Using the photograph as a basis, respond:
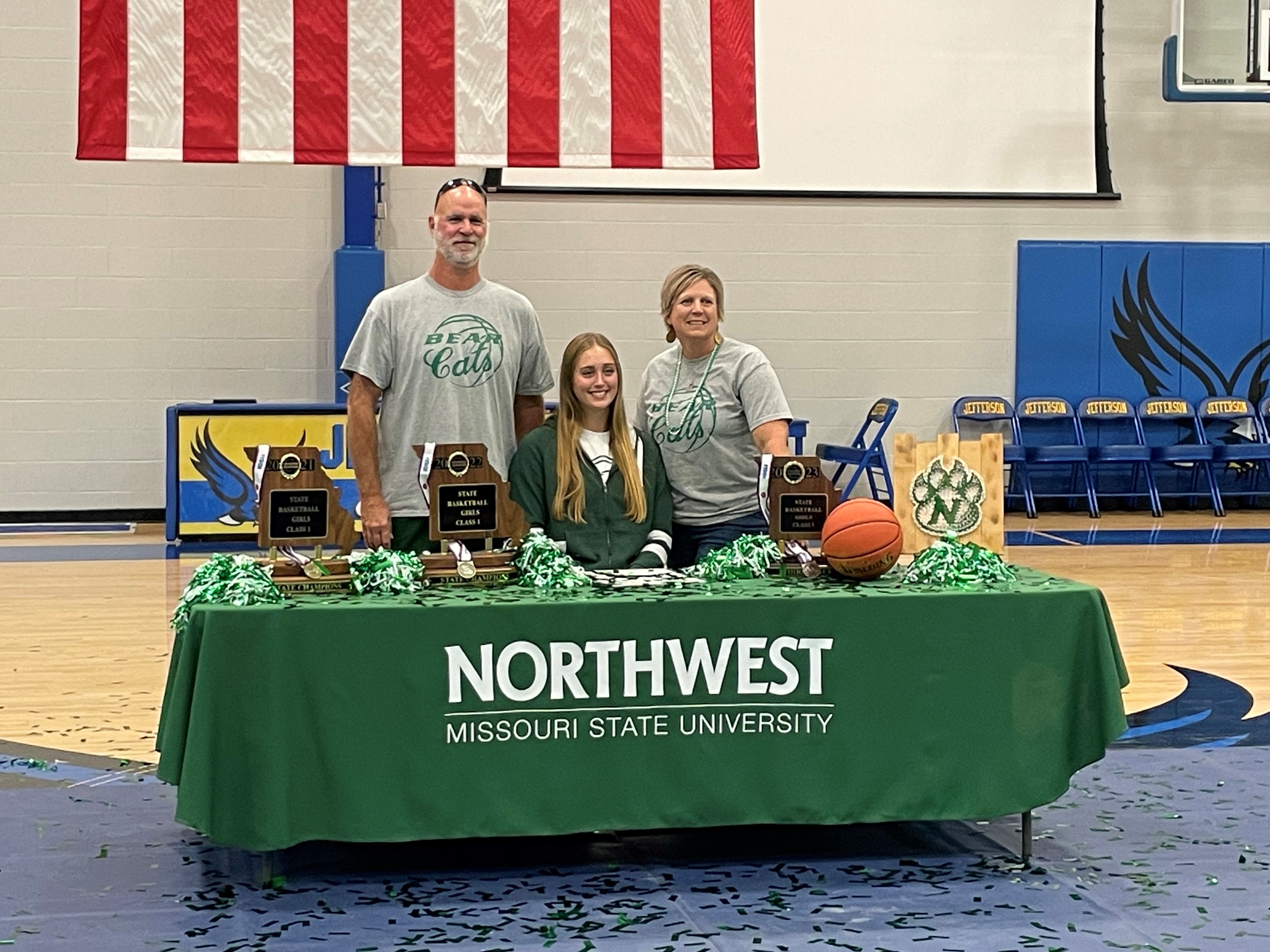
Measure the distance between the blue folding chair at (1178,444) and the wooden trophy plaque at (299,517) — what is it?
937cm

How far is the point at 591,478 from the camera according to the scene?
3814 millimetres

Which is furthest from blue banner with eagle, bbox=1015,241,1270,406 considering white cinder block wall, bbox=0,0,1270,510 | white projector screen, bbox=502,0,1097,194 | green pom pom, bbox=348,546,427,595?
green pom pom, bbox=348,546,427,595

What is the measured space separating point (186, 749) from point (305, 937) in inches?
19.1

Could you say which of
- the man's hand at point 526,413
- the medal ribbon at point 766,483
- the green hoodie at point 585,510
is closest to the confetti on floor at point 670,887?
the green hoodie at point 585,510

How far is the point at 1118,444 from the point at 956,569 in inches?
354

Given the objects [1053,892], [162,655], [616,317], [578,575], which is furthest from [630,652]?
[616,317]

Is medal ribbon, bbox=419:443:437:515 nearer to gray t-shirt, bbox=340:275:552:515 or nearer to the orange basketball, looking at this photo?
gray t-shirt, bbox=340:275:552:515

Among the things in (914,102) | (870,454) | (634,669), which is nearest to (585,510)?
(634,669)

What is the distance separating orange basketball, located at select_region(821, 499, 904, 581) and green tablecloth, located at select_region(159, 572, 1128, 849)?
2.0 inches

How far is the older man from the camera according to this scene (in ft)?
12.6

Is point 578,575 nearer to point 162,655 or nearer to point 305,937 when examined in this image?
point 305,937

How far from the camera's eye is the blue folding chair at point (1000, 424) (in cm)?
1160

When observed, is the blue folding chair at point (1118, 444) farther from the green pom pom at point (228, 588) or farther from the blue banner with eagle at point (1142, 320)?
the green pom pom at point (228, 588)

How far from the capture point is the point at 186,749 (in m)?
3.16
